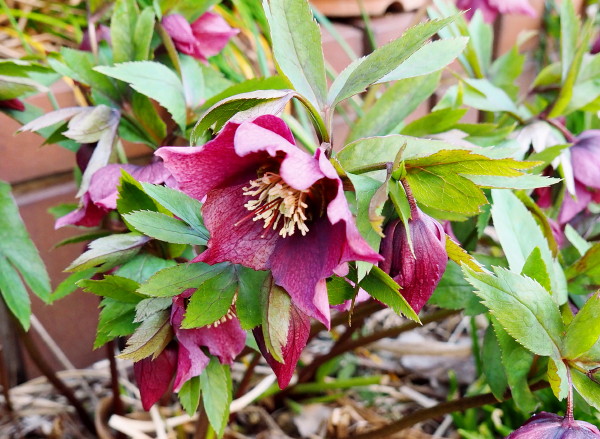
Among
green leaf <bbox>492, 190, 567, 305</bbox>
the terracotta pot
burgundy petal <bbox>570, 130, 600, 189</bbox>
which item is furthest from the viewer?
the terracotta pot

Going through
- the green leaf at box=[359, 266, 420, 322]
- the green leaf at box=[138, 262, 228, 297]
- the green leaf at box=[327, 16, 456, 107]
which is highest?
the green leaf at box=[327, 16, 456, 107]

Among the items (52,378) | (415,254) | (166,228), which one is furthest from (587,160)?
(52,378)

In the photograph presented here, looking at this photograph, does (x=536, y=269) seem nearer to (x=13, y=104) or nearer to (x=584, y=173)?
(x=584, y=173)

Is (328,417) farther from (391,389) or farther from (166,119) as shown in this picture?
(166,119)

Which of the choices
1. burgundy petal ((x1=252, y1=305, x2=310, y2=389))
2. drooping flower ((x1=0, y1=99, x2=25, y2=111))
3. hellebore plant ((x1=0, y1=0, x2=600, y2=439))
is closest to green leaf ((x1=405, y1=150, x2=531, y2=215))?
hellebore plant ((x1=0, y1=0, x2=600, y2=439))

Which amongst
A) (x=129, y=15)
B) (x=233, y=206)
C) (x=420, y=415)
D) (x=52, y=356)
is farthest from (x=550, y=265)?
(x=52, y=356)

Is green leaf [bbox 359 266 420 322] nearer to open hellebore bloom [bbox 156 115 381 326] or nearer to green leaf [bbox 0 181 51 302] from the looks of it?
open hellebore bloom [bbox 156 115 381 326]
